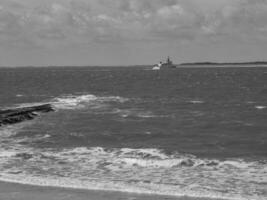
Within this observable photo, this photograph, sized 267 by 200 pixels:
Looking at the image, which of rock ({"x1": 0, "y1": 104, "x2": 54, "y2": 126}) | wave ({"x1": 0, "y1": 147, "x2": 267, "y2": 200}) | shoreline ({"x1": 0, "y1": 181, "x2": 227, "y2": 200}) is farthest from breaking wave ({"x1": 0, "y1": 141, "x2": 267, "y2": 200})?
rock ({"x1": 0, "y1": 104, "x2": 54, "y2": 126})

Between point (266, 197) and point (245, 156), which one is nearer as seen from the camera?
point (266, 197)

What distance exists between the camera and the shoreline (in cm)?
2211

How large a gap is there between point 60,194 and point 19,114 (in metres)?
35.9

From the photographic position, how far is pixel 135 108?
226 feet

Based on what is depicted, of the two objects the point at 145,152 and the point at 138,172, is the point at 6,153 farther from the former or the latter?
the point at 138,172

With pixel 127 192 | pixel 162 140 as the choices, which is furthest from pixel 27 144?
pixel 127 192

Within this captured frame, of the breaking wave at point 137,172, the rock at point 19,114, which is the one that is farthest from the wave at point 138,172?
the rock at point 19,114

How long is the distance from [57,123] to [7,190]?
29118mm

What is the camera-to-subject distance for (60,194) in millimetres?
22797

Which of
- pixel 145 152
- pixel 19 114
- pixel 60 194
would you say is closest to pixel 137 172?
pixel 145 152

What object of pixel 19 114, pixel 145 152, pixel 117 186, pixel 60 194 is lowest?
pixel 145 152

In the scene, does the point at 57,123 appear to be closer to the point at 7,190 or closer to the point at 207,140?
the point at 207,140

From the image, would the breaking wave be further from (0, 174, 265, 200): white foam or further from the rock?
the rock

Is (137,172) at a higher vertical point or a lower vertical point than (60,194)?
lower
